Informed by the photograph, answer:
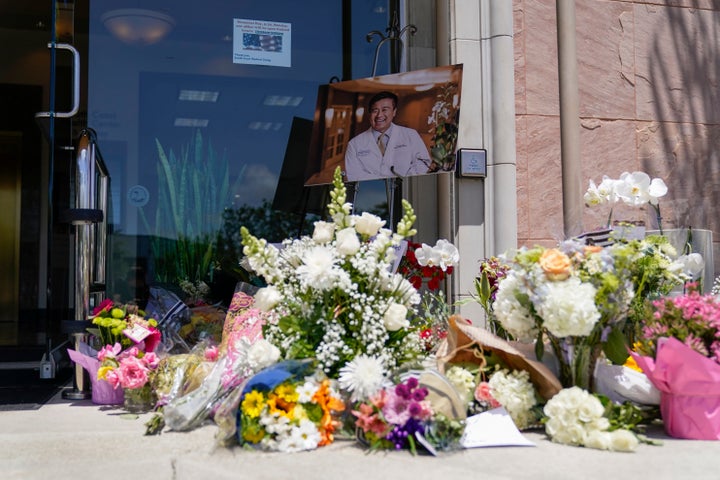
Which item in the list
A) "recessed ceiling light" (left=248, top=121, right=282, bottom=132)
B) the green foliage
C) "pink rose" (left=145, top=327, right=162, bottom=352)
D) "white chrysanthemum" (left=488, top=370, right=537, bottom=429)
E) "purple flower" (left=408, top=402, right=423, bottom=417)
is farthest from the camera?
"recessed ceiling light" (left=248, top=121, right=282, bottom=132)

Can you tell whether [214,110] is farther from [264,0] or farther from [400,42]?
[400,42]

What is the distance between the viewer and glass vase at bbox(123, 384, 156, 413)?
3.59 m

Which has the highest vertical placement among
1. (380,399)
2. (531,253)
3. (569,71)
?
(569,71)

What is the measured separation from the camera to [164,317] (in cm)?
441

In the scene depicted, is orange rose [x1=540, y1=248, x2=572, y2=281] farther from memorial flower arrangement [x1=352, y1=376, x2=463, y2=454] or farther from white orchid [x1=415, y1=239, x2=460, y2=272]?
white orchid [x1=415, y1=239, x2=460, y2=272]

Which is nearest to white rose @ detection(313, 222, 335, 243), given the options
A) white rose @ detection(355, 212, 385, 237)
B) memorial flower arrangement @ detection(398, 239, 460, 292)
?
white rose @ detection(355, 212, 385, 237)

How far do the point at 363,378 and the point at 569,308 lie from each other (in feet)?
2.67

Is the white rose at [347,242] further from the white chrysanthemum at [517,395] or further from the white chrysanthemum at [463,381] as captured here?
the white chrysanthemum at [517,395]

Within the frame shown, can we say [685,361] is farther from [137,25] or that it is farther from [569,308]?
[137,25]

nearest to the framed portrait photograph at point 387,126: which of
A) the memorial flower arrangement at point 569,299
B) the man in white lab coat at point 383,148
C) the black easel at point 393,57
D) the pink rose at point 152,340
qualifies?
the man in white lab coat at point 383,148

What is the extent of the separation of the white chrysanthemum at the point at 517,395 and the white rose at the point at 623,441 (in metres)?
0.36

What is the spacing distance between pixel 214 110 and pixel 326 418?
293 cm

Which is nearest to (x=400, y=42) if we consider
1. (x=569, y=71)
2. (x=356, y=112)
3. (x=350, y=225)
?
(x=356, y=112)

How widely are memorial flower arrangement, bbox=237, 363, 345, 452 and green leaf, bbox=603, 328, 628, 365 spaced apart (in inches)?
45.9
